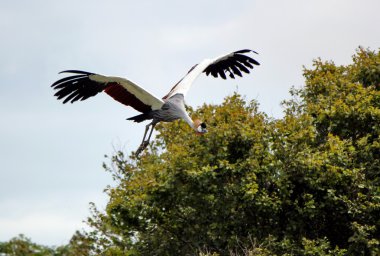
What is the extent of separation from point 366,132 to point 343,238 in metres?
2.13

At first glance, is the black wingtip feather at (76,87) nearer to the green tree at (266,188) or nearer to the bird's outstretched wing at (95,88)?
the bird's outstretched wing at (95,88)

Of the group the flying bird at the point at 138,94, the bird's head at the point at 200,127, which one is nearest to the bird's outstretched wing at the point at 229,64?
the flying bird at the point at 138,94

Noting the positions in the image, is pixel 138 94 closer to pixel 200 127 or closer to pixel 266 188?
pixel 200 127

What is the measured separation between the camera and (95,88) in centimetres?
1673

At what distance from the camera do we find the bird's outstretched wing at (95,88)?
16.6 m

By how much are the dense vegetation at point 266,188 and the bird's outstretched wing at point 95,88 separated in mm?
1995

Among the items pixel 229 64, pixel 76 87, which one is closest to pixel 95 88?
pixel 76 87

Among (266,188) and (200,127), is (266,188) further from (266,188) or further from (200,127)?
(200,127)

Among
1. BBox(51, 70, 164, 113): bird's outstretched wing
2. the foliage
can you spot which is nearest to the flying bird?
BBox(51, 70, 164, 113): bird's outstretched wing

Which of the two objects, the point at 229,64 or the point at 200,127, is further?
the point at 229,64

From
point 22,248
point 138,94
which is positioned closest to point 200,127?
point 138,94

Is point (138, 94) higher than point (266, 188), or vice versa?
point (138, 94)

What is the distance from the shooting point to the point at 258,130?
1892 cm

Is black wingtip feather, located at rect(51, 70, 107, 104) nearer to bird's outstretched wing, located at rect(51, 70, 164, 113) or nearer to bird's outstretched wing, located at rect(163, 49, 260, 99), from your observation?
bird's outstretched wing, located at rect(51, 70, 164, 113)
